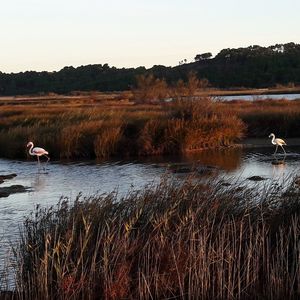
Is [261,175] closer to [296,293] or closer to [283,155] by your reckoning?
[283,155]

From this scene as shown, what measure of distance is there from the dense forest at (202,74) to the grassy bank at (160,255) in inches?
3187

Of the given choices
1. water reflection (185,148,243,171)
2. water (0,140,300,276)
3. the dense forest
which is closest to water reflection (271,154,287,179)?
water (0,140,300,276)

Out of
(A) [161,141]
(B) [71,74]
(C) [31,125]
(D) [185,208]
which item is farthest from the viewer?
(B) [71,74]

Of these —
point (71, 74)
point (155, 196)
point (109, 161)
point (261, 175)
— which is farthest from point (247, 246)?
point (71, 74)

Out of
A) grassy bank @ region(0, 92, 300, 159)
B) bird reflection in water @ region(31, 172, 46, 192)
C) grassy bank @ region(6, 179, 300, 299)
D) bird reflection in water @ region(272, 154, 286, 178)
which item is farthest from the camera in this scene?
grassy bank @ region(0, 92, 300, 159)

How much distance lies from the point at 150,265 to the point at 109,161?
682 inches

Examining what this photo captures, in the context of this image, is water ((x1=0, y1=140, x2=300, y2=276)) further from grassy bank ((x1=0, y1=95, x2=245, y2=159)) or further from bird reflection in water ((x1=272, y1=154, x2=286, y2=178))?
grassy bank ((x1=0, y1=95, x2=245, y2=159))

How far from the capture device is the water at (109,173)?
16.0 meters

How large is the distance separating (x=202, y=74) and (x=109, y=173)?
7600 cm

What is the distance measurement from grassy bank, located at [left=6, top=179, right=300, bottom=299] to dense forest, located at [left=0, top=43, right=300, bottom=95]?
8095 centimetres

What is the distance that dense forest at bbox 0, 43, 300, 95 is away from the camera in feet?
307

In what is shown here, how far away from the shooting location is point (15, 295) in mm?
7523

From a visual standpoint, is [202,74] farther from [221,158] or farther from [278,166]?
[278,166]

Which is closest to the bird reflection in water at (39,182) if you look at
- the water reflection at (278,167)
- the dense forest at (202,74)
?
the water reflection at (278,167)
